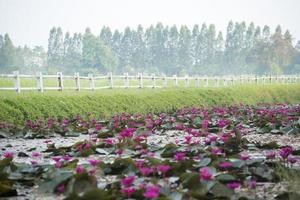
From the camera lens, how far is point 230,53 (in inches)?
3371

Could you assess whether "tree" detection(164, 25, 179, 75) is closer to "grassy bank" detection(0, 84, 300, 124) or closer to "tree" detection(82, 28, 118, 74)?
"tree" detection(82, 28, 118, 74)

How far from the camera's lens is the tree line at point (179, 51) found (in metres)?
78.1

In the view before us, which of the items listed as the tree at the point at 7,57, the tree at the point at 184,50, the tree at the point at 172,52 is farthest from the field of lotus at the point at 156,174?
the tree at the point at 172,52

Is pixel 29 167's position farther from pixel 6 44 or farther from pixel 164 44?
pixel 164 44

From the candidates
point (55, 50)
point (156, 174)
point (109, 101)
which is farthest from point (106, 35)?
point (156, 174)

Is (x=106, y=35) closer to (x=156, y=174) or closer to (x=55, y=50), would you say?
(x=55, y=50)

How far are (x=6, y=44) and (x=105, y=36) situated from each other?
71.3ft

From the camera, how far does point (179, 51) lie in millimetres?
83688

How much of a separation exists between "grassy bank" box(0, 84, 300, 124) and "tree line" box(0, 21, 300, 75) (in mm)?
53591

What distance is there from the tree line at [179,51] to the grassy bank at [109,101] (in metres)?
53.6

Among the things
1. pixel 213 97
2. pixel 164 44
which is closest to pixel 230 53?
pixel 164 44

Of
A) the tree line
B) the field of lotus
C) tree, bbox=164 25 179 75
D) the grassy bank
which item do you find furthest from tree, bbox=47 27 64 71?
the field of lotus

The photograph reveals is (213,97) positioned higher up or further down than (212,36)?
further down

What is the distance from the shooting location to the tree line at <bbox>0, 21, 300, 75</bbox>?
78062 millimetres
